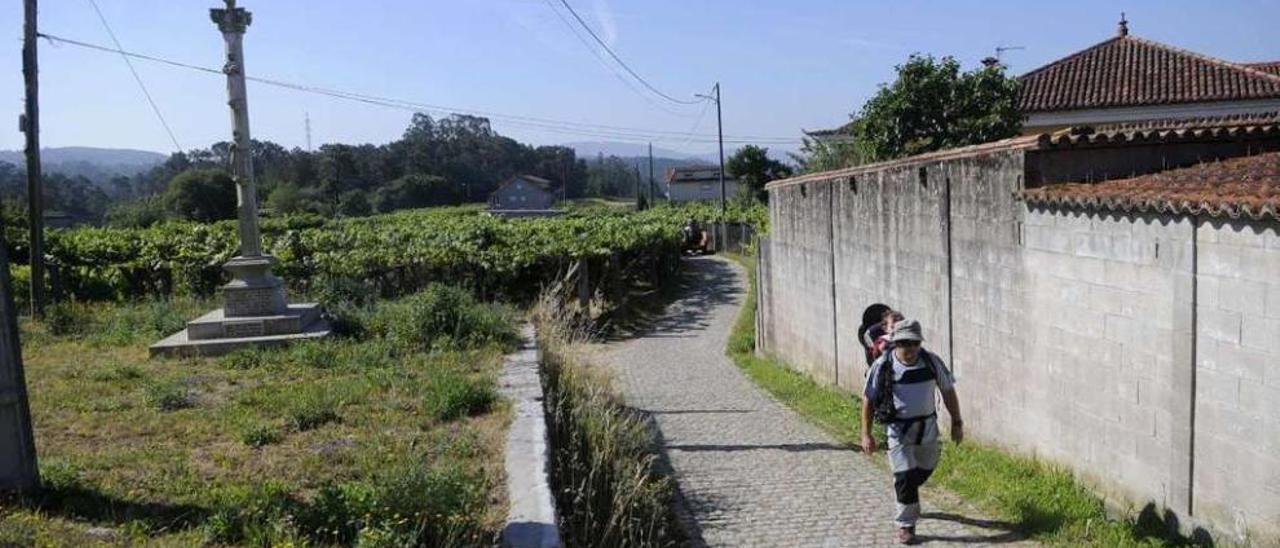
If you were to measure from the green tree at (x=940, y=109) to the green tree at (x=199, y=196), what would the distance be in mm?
48289

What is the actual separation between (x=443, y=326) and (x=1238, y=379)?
28.2 feet

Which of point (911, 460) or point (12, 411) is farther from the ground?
point (12, 411)

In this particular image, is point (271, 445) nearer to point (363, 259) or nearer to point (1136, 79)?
point (363, 259)

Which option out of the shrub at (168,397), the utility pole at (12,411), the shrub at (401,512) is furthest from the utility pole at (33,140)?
the shrub at (401,512)

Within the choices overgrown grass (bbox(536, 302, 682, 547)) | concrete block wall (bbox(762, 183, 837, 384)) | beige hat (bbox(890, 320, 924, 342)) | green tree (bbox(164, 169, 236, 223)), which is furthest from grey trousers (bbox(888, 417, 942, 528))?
green tree (bbox(164, 169, 236, 223))

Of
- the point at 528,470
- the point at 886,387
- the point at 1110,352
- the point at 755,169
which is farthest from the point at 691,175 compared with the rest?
the point at 528,470

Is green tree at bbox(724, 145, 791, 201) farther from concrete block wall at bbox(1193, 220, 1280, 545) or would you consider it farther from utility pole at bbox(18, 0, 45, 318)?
concrete block wall at bbox(1193, 220, 1280, 545)

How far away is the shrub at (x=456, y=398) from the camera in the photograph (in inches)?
316

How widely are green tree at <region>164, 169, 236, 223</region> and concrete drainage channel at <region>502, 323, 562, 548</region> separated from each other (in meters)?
56.1

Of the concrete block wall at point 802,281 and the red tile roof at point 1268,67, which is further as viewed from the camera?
the red tile roof at point 1268,67

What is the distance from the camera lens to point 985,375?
932cm

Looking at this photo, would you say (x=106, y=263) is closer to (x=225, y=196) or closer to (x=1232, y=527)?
(x=1232, y=527)

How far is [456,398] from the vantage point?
8.15m

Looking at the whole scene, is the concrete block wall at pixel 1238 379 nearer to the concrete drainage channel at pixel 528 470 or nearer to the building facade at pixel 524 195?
the concrete drainage channel at pixel 528 470
